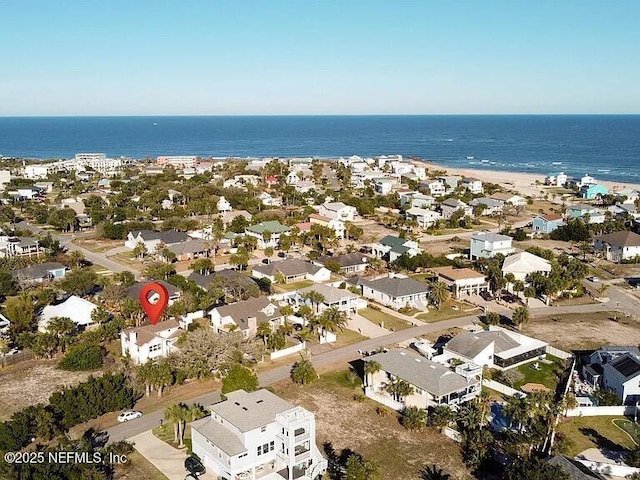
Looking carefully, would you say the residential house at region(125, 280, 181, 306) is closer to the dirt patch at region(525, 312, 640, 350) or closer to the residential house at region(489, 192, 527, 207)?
the dirt patch at region(525, 312, 640, 350)

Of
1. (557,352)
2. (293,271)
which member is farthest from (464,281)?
(293,271)

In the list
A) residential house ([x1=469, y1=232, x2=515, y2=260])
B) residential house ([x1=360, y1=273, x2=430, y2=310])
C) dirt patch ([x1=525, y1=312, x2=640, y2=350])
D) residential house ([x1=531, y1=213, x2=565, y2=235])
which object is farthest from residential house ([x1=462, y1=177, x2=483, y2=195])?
dirt patch ([x1=525, y1=312, x2=640, y2=350])

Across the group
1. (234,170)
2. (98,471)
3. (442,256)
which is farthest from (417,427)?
(234,170)

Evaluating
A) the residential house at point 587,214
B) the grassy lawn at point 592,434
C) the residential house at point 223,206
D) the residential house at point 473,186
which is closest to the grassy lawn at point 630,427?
the grassy lawn at point 592,434

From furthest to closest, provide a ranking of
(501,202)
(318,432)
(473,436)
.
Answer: (501,202)
(318,432)
(473,436)

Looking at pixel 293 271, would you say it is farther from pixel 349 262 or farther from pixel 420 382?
pixel 420 382

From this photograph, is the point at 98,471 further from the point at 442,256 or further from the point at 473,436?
the point at 442,256

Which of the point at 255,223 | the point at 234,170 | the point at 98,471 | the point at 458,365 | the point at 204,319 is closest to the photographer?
the point at 98,471
